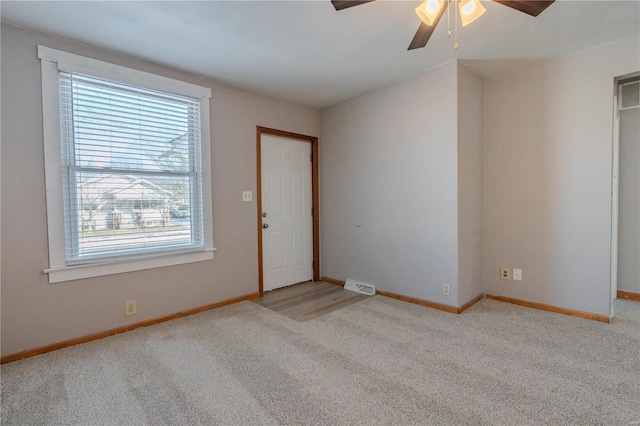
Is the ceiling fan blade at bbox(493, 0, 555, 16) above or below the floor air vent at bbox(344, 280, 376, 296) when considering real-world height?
above

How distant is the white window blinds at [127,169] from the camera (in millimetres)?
2445

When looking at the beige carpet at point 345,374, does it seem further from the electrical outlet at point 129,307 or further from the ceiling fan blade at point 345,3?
the ceiling fan blade at point 345,3

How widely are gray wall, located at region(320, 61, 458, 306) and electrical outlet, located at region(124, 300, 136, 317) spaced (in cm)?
236

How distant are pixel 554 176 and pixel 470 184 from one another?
0.73 m

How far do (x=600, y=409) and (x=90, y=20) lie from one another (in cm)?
390

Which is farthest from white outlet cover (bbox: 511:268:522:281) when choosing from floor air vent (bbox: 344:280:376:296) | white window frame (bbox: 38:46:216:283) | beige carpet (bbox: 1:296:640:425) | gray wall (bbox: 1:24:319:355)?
white window frame (bbox: 38:46:216:283)

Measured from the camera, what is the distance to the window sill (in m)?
2.38

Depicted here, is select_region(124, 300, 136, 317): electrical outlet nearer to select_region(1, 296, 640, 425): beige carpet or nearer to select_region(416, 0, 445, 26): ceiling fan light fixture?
select_region(1, 296, 640, 425): beige carpet

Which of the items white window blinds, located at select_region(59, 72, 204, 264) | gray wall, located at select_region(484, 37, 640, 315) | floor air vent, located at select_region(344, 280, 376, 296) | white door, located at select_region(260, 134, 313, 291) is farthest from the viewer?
white door, located at select_region(260, 134, 313, 291)

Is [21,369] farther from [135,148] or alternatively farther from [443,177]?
[443,177]

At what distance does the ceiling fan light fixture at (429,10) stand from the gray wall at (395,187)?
1.41m

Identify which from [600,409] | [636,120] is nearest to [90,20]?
[600,409]

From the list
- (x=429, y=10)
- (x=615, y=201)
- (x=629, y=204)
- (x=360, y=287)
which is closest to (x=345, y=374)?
(x=360, y=287)

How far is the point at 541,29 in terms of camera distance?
7.71ft
